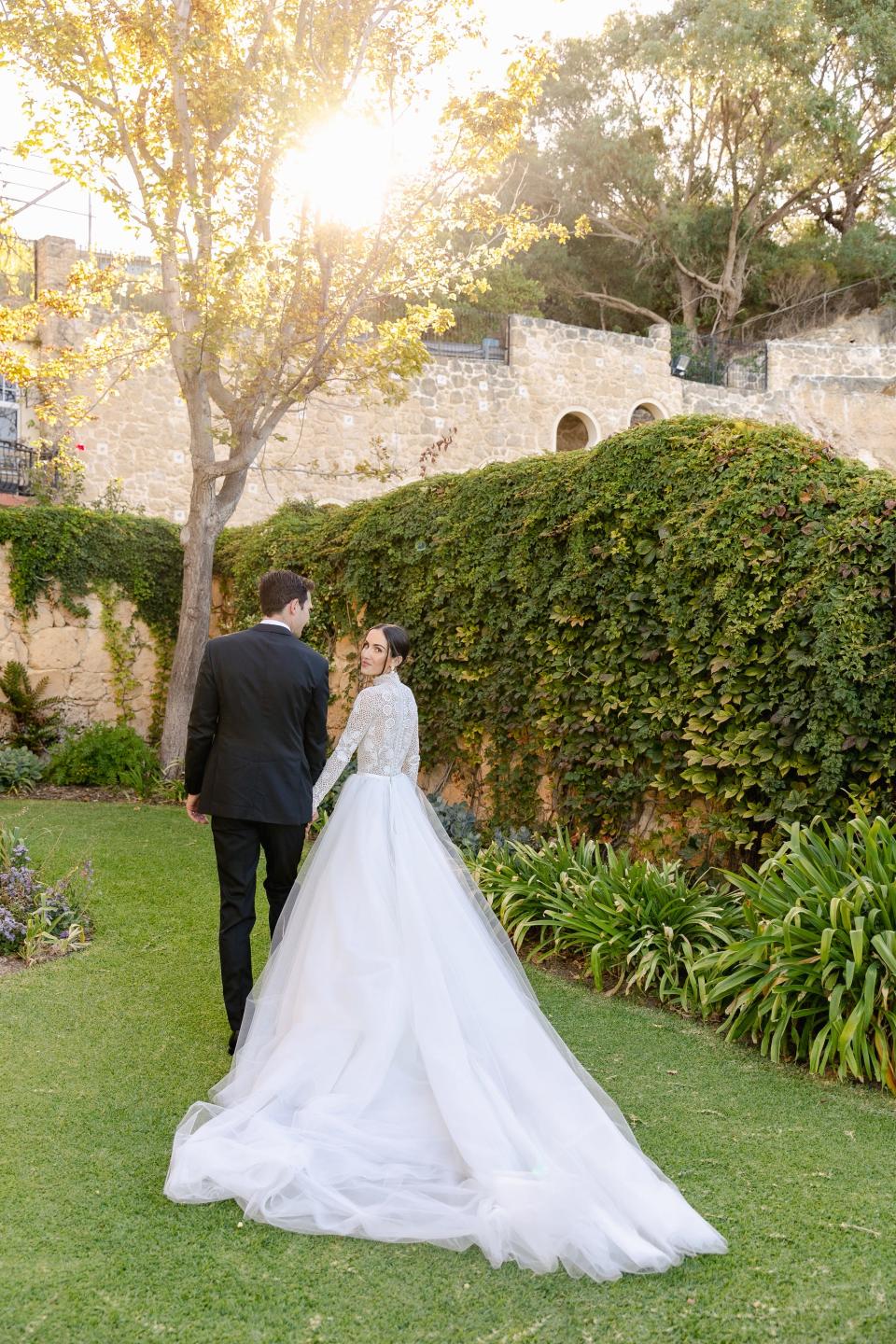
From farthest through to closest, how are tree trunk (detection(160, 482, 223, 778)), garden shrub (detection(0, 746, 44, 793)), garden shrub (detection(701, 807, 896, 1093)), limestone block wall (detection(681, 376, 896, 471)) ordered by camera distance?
limestone block wall (detection(681, 376, 896, 471)) → tree trunk (detection(160, 482, 223, 778)) → garden shrub (detection(0, 746, 44, 793)) → garden shrub (detection(701, 807, 896, 1093))

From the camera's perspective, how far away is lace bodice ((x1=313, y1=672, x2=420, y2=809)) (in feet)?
13.9

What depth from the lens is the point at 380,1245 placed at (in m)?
2.86

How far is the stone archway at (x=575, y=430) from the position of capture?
19.2m

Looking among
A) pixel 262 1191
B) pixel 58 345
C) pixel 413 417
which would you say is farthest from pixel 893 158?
pixel 262 1191

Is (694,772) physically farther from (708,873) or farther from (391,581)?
(391,581)

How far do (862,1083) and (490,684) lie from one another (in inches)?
153

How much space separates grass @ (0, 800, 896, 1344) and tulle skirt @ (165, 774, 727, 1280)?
0.09 meters

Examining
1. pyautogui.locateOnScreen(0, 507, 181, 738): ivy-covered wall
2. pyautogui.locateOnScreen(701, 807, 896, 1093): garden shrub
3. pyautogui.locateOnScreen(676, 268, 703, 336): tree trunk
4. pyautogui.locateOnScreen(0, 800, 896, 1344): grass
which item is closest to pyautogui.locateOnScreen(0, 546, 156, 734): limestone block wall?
pyautogui.locateOnScreen(0, 507, 181, 738): ivy-covered wall

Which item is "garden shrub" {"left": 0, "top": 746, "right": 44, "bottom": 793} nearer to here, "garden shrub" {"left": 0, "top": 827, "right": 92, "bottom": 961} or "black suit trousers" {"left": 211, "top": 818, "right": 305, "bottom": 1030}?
"garden shrub" {"left": 0, "top": 827, "right": 92, "bottom": 961}

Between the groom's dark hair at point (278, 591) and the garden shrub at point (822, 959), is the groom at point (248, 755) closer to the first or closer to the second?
the groom's dark hair at point (278, 591)

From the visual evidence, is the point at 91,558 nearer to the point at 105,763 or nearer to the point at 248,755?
the point at 105,763

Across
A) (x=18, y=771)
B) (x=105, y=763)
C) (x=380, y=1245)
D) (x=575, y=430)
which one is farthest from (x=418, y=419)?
(x=380, y=1245)

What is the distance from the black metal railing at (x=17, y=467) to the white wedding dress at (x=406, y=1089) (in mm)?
11680

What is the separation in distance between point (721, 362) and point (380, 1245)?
21240 mm
